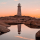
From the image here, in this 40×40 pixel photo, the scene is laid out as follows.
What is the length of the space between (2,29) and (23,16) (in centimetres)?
2817

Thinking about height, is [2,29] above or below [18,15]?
below

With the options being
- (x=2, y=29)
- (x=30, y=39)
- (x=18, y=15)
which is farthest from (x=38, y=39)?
(x=18, y=15)

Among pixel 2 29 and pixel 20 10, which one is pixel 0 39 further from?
pixel 20 10

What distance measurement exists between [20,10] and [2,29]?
28.8 meters

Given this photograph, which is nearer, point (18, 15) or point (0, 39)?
point (0, 39)

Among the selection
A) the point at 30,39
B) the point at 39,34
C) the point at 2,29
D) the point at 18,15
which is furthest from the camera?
the point at 18,15

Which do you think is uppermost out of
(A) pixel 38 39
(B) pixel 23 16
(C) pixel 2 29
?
(B) pixel 23 16

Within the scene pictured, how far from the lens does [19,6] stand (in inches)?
1412

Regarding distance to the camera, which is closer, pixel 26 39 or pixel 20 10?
pixel 26 39

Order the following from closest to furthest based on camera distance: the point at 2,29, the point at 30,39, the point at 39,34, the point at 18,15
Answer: the point at 30,39
the point at 39,34
the point at 2,29
the point at 18,15

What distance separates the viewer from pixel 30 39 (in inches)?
220

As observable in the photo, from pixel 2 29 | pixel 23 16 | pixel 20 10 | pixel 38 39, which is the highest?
pixel 20 10

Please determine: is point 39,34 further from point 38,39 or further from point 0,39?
point 0,39

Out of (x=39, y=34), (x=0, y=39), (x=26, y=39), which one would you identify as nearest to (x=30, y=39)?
(x=26, y=39)
